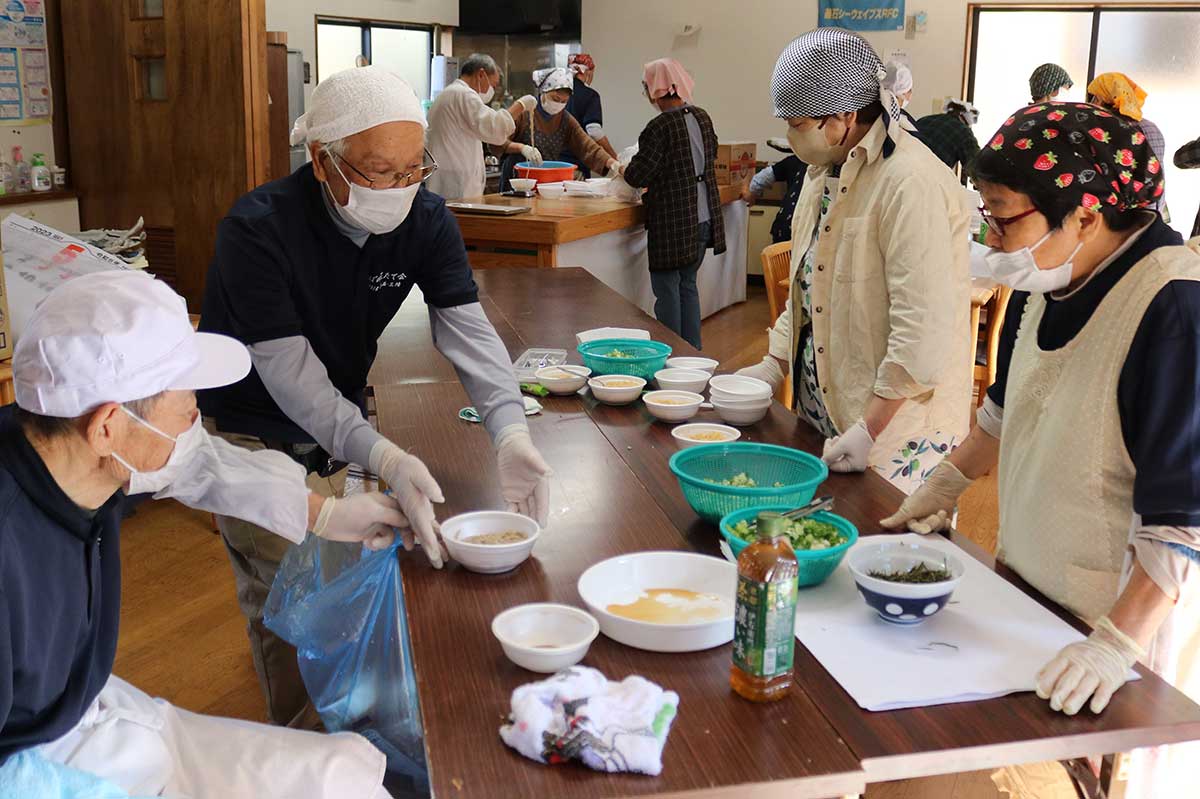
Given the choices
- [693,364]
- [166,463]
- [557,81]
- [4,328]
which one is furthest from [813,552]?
[557,81]

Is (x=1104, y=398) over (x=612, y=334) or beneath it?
over

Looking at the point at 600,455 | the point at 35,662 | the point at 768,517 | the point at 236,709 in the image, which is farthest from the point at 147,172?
the point at 768,517

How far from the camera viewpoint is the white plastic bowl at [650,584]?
1414 millimetres

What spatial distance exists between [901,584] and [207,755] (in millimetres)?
1038

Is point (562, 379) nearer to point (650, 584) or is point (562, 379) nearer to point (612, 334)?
point (612, 334)

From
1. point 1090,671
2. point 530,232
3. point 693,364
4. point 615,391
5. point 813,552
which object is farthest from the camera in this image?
point 530,232

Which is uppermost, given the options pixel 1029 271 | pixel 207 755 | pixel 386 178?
pixel 386 178

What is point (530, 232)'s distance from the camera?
5133 mm

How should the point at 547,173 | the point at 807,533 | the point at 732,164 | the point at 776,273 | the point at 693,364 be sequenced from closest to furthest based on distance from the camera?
the point at 807,533 < the point at 693,364 < the point at 776,273 < the point at 547,173 < the point at 732,164

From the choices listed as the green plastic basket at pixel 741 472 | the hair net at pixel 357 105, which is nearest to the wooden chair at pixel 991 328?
the green plastic basket at pixel 741 472

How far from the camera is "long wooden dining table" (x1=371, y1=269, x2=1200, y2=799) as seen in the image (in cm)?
117

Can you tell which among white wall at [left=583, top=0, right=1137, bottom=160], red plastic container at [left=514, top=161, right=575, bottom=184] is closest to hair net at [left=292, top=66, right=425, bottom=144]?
red plastic container at [left=514, top=161, right=575, bottom=184]

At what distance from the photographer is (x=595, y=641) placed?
4.76ft

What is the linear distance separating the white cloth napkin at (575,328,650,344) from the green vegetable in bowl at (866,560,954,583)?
1497 mm
